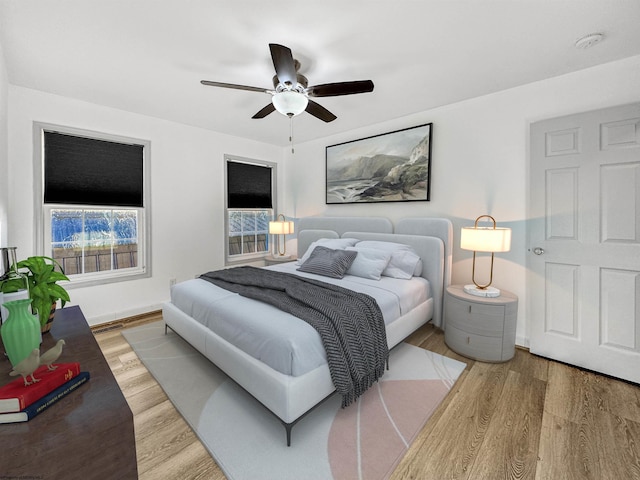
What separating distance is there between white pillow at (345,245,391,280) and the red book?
2.43 metres

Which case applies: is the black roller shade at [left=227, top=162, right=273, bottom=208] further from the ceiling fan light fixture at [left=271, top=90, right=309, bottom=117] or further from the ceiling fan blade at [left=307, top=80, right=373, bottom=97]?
the ceiling fan blade at [left=307, top=80, right=373, bottom=97]

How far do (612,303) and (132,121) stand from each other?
531 cm

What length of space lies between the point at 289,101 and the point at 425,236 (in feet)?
7.04

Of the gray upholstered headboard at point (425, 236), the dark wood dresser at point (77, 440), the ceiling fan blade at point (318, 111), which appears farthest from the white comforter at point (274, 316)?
the ceiling fan blade at point (318, 111)

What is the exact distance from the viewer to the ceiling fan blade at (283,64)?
177cm

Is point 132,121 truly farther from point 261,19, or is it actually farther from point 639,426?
point 639,426

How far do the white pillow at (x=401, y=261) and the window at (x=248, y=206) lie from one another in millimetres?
2530

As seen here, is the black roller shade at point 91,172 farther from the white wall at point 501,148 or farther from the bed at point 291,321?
the white wall at point 501,148

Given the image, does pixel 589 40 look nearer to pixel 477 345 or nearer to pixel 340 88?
pixel 340 88

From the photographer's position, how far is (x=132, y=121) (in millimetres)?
3479

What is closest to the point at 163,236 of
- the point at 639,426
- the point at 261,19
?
the point at 261,19

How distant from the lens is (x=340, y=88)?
2.18 meters

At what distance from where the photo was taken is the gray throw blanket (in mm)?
1802

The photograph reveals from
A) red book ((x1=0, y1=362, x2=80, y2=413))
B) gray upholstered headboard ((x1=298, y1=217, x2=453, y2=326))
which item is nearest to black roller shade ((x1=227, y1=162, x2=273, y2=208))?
gray upholstered headboard ((x1=298, y1=217, x2=453, y2=326))
